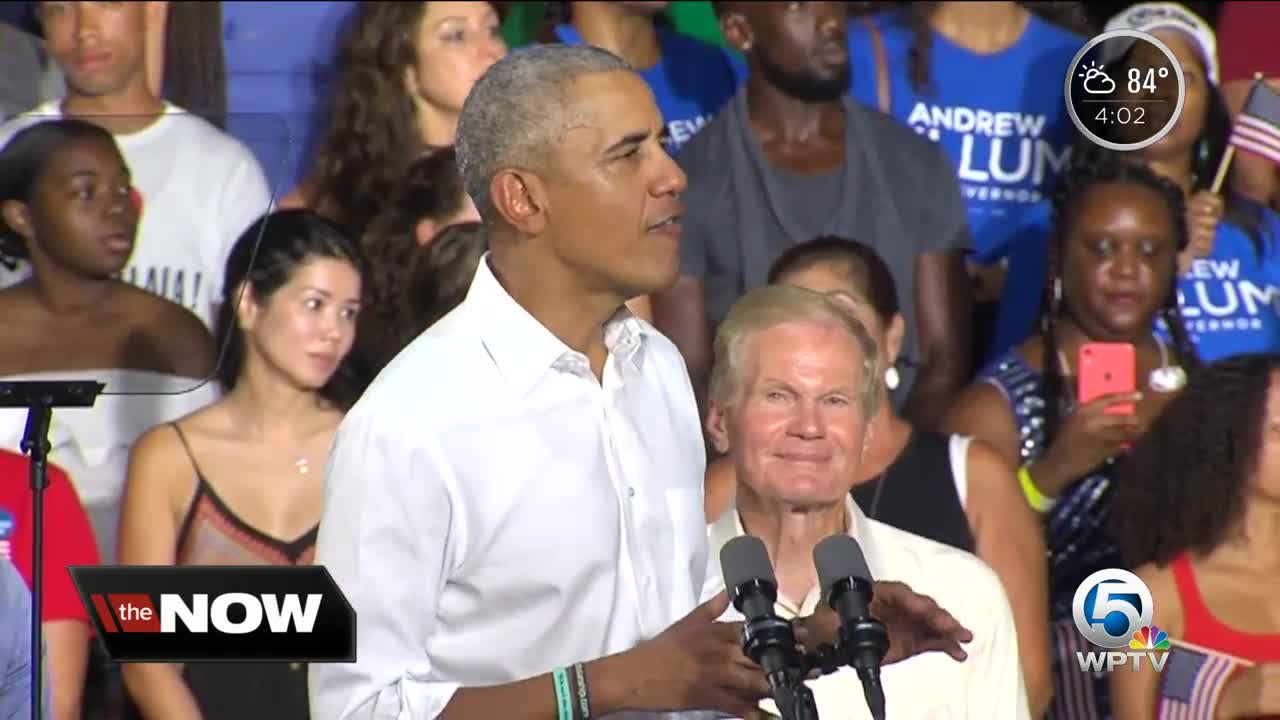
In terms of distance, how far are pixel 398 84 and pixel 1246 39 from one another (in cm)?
140

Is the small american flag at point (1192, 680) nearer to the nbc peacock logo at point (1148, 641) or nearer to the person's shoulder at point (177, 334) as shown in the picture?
the nbc peacock logo at point (1148, 641)

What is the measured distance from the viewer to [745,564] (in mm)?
2107

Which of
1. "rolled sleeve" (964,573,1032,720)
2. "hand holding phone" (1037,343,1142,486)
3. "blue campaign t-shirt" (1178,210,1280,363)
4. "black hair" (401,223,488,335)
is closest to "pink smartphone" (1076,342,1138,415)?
"hand holding phone" (1037,343,1142,486)

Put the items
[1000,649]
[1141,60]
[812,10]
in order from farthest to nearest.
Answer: [812,10] → [1141,60] → [1000,649]

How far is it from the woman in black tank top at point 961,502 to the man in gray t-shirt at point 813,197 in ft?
0.57

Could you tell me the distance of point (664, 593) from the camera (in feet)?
8.27

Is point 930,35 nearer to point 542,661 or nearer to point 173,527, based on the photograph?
point 173,527

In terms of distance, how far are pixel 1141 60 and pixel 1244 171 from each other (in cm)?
33

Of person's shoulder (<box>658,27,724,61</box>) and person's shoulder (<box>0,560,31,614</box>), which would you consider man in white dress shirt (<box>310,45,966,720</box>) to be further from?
person's shoulder (<box>658,27,724,61</box>)

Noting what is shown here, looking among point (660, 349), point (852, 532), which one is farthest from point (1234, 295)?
point (660, 349)

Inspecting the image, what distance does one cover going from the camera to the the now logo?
114 inches

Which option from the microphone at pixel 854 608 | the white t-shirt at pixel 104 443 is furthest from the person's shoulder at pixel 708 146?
the microphone at pixel 854 608

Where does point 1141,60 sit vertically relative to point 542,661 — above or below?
above

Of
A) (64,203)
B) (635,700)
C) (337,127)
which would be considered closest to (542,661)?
(635,700)
